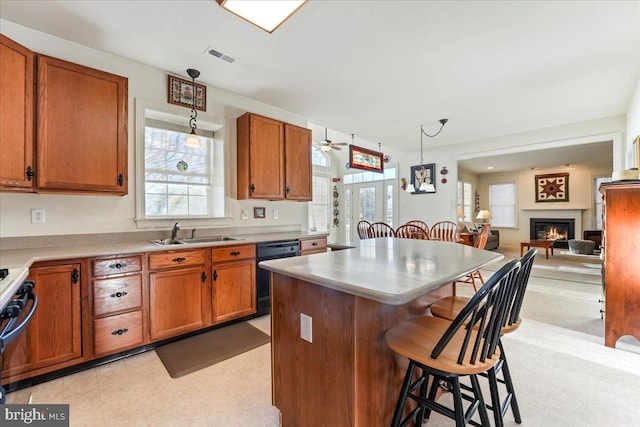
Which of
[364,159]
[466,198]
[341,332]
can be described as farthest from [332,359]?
[466,198]

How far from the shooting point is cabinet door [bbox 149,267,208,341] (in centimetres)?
242

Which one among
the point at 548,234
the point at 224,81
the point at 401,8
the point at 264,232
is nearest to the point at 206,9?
the point at 224,81

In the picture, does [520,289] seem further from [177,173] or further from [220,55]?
[177,173]

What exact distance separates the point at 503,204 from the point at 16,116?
445 inches

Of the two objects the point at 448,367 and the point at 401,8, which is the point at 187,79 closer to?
the point at 401,8

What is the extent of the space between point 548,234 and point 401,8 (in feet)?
30.4

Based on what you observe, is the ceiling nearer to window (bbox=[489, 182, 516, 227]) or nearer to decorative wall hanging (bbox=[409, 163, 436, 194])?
decorative wall hanging (bbox=[409, 163, 436, 194])

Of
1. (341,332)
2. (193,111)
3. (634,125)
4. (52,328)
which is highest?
(193,111)

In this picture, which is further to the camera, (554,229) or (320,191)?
(554,229)

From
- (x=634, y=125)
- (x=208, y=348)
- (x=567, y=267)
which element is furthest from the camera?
(x=567, y=267)

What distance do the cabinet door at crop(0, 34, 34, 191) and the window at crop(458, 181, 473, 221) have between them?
9.26m

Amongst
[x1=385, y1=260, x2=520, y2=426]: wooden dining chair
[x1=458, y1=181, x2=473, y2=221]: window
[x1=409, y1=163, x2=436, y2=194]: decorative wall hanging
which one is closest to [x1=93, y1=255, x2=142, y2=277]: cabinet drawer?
[x1=385, y1=260, x2=520, y2=426]: wooden dining chair

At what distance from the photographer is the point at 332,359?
126 cm

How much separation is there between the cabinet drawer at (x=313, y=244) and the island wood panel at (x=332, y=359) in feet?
6.33
